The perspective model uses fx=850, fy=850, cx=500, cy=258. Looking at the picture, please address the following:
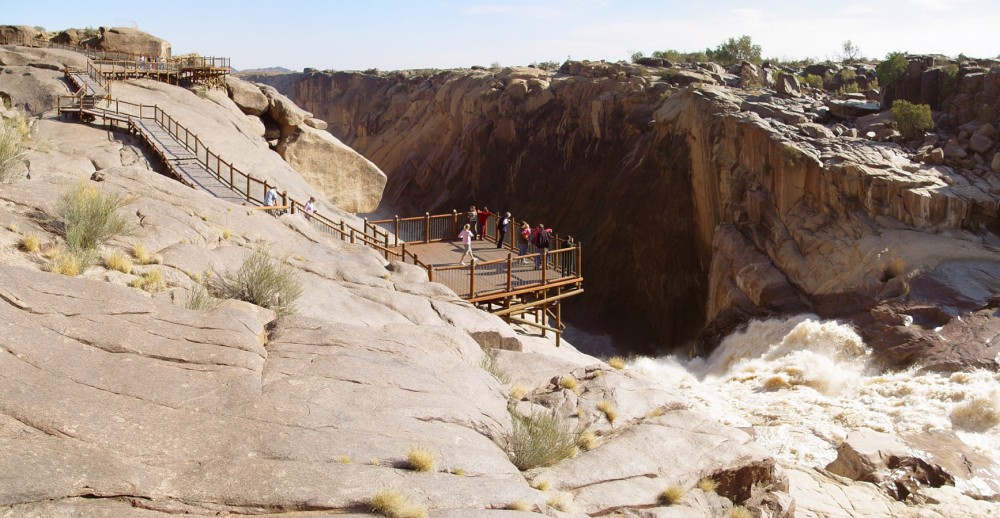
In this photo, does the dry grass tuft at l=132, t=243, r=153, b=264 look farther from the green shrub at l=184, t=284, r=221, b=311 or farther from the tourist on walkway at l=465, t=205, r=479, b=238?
the tourist on walkway at l=465, t=205, r=479, b=238

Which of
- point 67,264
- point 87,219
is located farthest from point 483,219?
point 67,264

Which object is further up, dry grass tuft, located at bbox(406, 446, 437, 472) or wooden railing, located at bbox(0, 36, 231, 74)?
wooden railing, located at bbox(0, 36, 231, 74)

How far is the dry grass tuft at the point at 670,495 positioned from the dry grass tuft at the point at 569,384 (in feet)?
8.70

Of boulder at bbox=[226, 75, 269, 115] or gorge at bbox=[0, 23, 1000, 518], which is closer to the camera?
gorge at bbox=[0, 23, 1000, 518]

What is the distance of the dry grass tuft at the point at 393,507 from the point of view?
6.57m

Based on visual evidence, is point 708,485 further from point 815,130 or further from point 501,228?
point 815,130

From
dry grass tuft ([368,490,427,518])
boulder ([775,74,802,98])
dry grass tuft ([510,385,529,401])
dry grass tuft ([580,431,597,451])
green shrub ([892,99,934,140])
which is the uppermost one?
boulder ([775,74,802,98])

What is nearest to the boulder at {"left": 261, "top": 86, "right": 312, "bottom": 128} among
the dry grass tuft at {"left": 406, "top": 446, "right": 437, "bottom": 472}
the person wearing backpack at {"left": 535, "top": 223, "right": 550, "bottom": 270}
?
the person wearing backpack at {"left": 535, "top": 223, "right": 550, "bottom": 270}

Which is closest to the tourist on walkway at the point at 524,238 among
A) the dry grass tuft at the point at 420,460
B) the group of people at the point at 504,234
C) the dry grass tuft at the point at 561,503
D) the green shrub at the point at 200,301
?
the group of people at the point at 504,234

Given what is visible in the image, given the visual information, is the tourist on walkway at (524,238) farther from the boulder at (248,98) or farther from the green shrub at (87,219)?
the green shrub at (87,219)

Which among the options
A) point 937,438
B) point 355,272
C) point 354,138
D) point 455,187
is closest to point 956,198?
point 937,438

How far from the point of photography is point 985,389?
17797 mm

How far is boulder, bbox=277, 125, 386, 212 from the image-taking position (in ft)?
101

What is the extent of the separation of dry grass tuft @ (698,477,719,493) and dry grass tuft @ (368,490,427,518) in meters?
4.11
